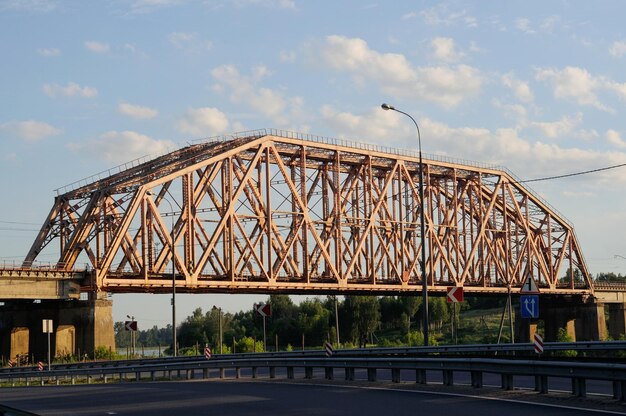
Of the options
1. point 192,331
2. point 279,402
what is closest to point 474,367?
point 279,402

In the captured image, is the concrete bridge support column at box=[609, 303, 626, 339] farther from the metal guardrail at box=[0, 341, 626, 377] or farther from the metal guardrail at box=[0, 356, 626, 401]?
the metal guardrail at box=[0, 356, 626, 401]

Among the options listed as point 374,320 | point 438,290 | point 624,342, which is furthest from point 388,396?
point 374,320

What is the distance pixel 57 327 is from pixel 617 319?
7974 centimetres

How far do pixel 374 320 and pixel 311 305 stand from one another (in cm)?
1410

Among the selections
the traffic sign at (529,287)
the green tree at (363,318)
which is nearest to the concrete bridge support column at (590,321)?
the green tree at (363,318)

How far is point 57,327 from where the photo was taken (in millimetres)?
74188

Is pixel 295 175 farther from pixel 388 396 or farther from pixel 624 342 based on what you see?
pixel 388 396

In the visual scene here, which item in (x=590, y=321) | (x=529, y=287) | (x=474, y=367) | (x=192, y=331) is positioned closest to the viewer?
(x=474, y=367)

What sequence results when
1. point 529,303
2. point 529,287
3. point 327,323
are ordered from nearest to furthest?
point 529,303, point 529,287, point 327,323

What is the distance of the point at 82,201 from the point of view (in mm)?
91312

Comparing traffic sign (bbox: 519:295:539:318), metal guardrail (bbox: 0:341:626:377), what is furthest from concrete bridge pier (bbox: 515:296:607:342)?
traffic sign (bbox: 519:295:539:318)

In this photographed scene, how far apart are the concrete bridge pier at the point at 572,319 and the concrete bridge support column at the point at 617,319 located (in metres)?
4.06

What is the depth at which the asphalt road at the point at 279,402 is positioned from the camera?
68.0 ft

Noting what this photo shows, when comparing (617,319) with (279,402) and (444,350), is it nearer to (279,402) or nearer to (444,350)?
(444,350)
